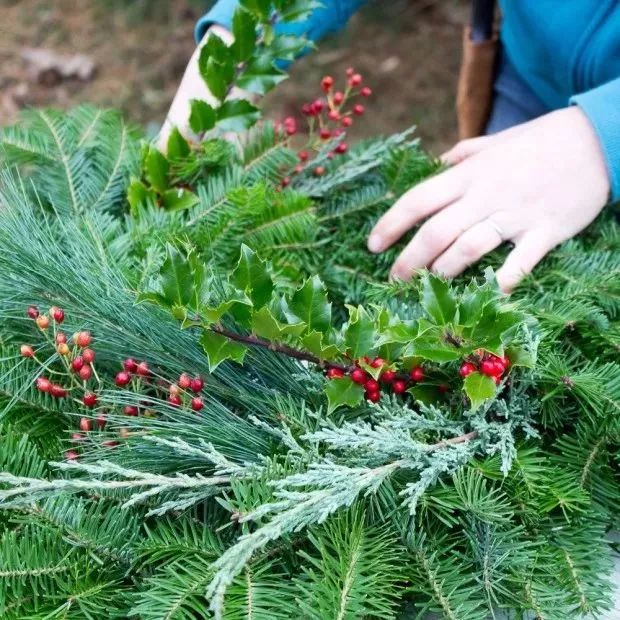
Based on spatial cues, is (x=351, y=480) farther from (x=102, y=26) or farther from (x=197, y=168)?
(x=102, y=26)

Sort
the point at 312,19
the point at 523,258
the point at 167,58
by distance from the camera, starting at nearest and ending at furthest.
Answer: the point at 523,258 → the point at 312,19 → the point at 167,58

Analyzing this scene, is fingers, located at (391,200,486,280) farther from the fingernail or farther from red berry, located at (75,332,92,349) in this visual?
red berry, located at (75,332,92,349)

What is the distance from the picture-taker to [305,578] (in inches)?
20.3

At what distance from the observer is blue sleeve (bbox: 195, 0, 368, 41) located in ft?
3.14

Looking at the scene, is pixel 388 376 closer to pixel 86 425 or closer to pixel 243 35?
pixel 86 425

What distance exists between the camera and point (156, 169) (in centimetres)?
79

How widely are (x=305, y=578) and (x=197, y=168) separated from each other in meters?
0.47

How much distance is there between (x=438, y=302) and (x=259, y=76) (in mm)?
403

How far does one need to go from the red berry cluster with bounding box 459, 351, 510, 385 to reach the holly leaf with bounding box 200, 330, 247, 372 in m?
0.17

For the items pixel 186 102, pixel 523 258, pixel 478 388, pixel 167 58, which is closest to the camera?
pixel 478 388

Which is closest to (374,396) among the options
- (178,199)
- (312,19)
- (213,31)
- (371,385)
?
(371,385)

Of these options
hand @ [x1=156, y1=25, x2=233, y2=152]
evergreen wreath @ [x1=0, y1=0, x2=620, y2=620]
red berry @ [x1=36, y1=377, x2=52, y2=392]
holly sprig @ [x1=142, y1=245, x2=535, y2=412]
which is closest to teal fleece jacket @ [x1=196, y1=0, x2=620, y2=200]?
hand @ [x1=156, y1=25, x2=233, y2=152]

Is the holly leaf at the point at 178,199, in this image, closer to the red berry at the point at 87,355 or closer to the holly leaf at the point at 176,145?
the holly leaf at the point at 176,145

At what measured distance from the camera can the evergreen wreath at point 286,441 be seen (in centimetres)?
50
